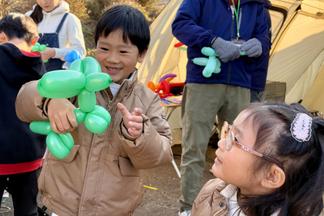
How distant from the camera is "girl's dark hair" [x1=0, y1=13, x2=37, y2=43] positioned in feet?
8.64

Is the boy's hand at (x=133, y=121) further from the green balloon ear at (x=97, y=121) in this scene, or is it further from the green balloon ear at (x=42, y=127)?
the green balloon ear at (x=42, y=127)

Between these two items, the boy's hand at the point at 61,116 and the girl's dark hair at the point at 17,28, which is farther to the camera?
the girl's dark hair at the point at 17,28

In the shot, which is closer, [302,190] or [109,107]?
[302,190]

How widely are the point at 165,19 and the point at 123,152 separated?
130 inches

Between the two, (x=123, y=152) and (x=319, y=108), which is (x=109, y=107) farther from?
(x=319, y=108)

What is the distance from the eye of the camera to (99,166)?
177 centimetres

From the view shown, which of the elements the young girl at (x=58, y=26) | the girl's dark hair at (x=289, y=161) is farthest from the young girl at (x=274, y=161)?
the young girl at (x=58, y=26)

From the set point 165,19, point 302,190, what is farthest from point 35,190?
point 165,19

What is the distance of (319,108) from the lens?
4805 mm

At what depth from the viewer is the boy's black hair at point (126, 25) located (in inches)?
70.7

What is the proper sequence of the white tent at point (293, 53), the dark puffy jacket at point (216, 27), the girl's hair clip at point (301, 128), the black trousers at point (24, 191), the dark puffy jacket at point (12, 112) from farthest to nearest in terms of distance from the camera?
1. the white tent at point (293, 53)
2. the dark puffy jacket at point (216, 27)
3. the black trousers at point (24, 191)
4. the dark puffy jacket at point (12, 112)
5. the girl's hair clip at point (301, 128)

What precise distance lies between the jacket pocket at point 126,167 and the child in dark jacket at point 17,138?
0.86m

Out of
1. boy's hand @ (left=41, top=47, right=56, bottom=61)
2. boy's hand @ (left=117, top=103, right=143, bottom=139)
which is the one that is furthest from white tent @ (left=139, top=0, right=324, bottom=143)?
boy's hand @ (left=117, top=103, right=143, bottom=139)

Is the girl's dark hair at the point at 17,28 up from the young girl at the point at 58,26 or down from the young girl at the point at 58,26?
up
